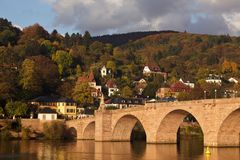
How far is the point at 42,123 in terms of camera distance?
88.4 meters

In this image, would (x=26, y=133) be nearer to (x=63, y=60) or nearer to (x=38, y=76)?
(x=38, y=76)

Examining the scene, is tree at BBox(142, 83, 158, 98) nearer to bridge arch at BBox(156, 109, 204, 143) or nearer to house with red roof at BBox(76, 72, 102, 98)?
house with red roof at BBox(76, 72, 102, 98)

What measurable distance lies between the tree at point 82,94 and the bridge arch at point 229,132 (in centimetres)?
5670

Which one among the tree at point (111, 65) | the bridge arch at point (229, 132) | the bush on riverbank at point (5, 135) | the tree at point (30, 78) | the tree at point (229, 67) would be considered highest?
the tree at point (229, 67)

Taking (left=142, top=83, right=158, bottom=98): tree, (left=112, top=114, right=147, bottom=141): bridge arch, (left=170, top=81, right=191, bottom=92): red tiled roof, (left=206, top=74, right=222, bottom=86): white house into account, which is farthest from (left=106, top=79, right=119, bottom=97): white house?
(left=112, top=114, right=147, bottom=141): bridge arch

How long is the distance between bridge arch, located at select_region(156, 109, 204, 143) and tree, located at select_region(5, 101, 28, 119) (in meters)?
32.6

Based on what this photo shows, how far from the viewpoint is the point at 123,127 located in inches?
3002

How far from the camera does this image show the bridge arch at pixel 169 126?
6562 cm

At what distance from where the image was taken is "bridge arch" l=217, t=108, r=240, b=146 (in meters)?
55.0

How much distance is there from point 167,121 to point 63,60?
72.3 metres

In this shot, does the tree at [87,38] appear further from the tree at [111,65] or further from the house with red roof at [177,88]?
the house with red roof at [177,88]

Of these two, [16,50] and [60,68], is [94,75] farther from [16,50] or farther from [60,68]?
[16,50]

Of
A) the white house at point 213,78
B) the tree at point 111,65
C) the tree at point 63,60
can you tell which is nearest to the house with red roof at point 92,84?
the tree at point 63,60

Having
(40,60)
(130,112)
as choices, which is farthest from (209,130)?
(40,60)
